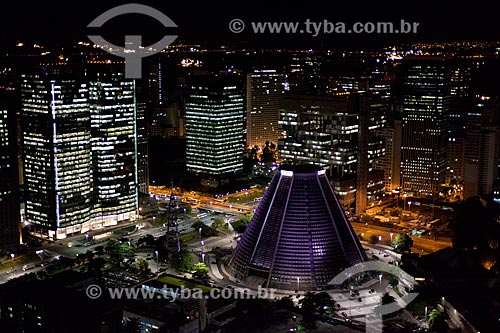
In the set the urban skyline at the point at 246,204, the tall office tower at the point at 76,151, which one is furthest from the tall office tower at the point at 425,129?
the tall office tower at the point at 76,151

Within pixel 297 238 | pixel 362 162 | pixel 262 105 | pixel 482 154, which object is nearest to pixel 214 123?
pixel 362 162

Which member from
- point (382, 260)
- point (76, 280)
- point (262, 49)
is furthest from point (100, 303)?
point (262, 49)

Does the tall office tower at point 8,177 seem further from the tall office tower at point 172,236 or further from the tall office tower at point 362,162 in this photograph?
the tall office tower at point 362,162

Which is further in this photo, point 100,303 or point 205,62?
point 205,62

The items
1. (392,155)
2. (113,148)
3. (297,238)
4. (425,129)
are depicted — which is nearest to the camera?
(297,238)

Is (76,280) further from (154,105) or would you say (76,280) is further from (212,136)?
(154,105)

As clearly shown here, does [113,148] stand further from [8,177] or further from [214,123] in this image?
[214,123]
